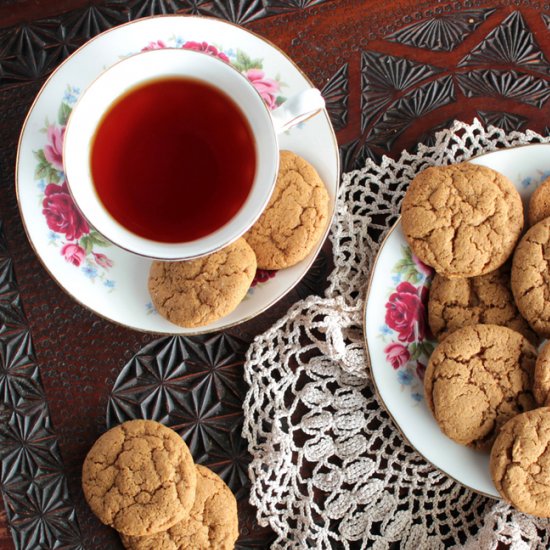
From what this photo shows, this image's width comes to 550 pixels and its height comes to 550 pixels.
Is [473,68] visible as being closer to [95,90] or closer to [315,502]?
[95,90]

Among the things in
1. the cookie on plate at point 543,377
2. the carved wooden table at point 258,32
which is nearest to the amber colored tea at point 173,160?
the carved wooden table at point 258,32

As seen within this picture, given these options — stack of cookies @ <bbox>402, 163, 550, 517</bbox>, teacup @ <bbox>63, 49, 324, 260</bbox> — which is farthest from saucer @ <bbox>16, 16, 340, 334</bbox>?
stack of cookies @ <bbox>402, 163, 550, 517</bbox>

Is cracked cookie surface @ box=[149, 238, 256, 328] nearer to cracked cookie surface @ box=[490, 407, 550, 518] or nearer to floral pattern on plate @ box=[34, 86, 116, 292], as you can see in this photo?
floral pattern on plate @ box=[34, 86, 116, 292]

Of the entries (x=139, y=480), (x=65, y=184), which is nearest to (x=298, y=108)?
(x=65, y=184)

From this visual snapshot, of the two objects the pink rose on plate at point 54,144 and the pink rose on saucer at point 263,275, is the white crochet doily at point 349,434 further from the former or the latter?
the pink rose on plate at point 54,144

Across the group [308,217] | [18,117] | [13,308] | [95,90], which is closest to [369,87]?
[308,217]

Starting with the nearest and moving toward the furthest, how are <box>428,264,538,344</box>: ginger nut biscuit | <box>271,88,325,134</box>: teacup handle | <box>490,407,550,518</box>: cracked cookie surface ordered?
<box>271,88,325,134</box>: teacup handle, <box>490,407,550,518</box>: cracked cookie surface, <box>428,264,538,344</box>: ginger nut biscuit
